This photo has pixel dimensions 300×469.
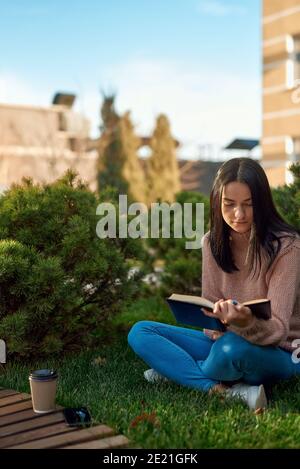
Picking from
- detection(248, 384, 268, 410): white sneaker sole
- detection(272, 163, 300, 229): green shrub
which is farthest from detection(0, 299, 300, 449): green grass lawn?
detection(272, 163, 300, 229): green shrub

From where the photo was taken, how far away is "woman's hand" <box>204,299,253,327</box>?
2840 millimetres

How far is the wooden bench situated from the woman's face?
3.80 feet

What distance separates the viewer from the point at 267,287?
10.9 feet

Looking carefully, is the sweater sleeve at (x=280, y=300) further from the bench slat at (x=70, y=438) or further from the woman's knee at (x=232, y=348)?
the bench slat at (x=70, y=438)

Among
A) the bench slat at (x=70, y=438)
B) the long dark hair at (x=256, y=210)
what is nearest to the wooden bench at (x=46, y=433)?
the bench slat at (x=70, y=438)

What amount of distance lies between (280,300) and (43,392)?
1.20m

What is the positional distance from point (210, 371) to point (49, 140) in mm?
19946

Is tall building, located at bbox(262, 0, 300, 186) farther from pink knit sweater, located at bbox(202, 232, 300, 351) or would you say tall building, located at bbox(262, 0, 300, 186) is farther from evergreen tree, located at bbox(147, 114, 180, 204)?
pink knit sweater, located at bbox(202, 232, 300, 351)

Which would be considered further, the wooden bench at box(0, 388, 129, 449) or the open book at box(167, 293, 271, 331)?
the open book at box(167, 293, 271, 331)

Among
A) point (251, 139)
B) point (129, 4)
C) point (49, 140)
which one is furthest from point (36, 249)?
point (49, 140)

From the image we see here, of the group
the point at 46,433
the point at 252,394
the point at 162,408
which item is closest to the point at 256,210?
the point at 252,394

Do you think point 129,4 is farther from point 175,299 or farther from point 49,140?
point 175,299

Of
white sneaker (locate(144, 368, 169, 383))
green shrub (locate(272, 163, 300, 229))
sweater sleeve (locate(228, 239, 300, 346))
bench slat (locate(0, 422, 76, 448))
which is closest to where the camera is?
bench slat (locate(0, 422, 76, 448))

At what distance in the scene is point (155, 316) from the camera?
5941mm
